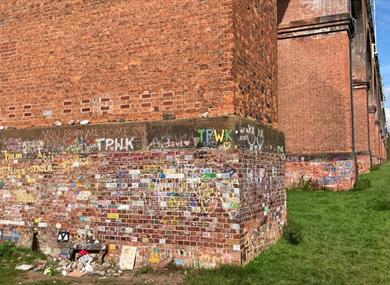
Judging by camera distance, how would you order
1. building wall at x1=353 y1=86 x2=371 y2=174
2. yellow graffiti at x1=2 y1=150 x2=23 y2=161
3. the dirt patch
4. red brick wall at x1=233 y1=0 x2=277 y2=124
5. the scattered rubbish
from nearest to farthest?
the dirt patch < red brick wall at x1=233 y1=0 x2=277 y2=124 < the scattered rubbish < yellow graffiti at x1=2 y1=150 x2=23 y2=161 < building wall at x1=353 y1=86 x2=371 y2=174

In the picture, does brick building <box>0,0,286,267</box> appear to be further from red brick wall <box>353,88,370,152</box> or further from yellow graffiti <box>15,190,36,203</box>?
red brick wall <box>353,88,370,152</box>

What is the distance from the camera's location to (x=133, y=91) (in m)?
6.58

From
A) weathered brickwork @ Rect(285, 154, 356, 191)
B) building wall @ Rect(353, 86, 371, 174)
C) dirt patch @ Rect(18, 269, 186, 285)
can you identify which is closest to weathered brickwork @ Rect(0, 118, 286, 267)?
dirt patch @ Rect(18, 269, 186, 285)

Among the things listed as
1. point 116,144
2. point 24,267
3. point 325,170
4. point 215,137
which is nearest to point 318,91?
point 325,170

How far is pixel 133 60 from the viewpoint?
6.61 m

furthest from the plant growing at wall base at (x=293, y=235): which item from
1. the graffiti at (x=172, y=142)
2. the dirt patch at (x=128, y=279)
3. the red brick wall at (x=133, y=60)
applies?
the graffiti at (x=172, y=142)

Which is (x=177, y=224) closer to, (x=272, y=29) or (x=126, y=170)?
(x=126, y=170)

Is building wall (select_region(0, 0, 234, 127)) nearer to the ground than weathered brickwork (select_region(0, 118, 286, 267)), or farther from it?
farther from it

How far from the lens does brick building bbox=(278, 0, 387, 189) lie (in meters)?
15.0

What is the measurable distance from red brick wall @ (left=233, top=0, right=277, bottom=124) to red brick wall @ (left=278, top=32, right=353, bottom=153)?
7948 mm

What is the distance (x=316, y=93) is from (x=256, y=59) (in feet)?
30.6

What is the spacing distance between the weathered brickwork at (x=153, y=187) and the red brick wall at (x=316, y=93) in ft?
27.2

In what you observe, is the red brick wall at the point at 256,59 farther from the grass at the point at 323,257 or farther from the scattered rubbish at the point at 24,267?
the scattered rubbish at the point at 24,267

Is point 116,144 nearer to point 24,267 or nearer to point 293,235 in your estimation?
point 24,267
